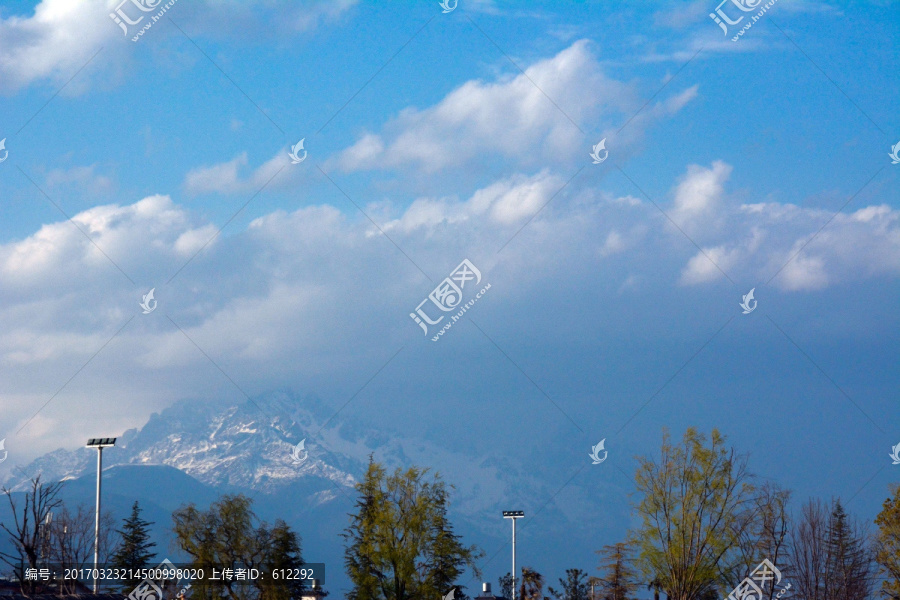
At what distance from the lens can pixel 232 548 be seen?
49312 millimetres

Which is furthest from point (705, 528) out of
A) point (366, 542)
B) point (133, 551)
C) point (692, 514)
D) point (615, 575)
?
point (133, 551)

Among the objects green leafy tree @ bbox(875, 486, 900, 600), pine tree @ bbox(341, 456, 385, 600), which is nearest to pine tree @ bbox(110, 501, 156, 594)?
pine tree @ bbox(341, 456, 385, 600)

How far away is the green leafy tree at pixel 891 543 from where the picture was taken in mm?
39781

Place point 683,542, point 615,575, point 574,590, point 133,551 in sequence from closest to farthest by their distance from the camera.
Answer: point 683,542
point 615,575
point 574,590
point 133,551

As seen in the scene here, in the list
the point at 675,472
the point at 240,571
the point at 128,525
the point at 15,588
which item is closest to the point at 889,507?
the point at 675,472

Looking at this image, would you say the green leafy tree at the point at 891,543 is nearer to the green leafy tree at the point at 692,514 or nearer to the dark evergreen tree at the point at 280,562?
the green leafy tree at the point at 692,514

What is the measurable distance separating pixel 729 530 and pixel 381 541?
16214 millimetres

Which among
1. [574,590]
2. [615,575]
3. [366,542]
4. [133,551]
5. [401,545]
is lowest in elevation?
[574,590]

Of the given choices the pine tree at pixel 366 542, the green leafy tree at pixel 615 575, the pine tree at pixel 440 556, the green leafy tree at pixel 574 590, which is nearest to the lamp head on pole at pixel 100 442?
the pine tree at pixel 366 542

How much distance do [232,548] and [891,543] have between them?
2883 cm

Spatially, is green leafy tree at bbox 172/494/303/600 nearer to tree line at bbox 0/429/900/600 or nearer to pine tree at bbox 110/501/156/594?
tree line at bbox 0/429/900/600

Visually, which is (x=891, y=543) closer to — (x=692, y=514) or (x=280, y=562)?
(x=692, y=514)

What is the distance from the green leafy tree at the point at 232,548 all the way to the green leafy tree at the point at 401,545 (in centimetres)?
355

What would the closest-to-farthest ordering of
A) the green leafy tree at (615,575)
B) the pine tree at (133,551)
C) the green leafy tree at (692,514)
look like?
the green leafy tree at (692,514), the green leafy tree at (615,575), the pine tree at (133,551)
